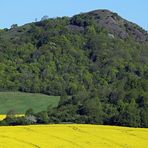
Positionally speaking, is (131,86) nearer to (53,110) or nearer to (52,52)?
(53,110)

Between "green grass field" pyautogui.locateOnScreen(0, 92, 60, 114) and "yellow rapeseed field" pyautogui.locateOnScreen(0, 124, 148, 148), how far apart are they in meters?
50.9

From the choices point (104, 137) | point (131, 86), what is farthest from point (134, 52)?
point (104, 137)

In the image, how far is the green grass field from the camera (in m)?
107

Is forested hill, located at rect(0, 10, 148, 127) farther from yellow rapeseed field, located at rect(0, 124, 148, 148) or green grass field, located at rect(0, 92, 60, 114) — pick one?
yellow rapeseed field, located at rect(0, 124, 148, 148)

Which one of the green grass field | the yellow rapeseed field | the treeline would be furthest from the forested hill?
the yellow rapeseed field

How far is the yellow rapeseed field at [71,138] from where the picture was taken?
4341cm

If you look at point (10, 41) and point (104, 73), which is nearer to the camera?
point (104, 73)

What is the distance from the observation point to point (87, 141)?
1825 inches

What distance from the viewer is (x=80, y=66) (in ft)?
524

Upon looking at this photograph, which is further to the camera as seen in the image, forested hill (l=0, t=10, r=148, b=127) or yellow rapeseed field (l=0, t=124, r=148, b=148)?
forested hill (l=0, t=10, r=148, b=127)

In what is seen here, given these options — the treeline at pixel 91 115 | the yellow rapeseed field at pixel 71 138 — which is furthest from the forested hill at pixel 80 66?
the yellow rapeseed field at pixel 71 138

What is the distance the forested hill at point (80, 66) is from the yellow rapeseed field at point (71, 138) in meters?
28.2

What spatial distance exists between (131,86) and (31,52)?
67192 mm

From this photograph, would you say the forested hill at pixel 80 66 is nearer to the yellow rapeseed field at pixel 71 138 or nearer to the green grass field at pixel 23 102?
the green grass field at pixel 23 102
